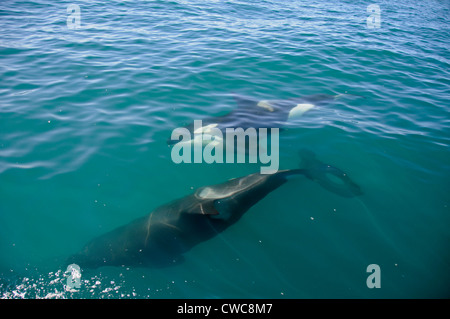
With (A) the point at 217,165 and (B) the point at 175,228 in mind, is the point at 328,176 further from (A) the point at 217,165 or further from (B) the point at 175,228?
(B) the point at 175,228

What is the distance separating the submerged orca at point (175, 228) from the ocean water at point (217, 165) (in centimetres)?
19

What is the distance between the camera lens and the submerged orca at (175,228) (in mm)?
5121

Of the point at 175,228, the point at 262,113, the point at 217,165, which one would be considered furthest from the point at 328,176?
the point at 175,228

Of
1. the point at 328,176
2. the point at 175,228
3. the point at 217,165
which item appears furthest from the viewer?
the point at 217,165

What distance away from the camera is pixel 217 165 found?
23.5ft

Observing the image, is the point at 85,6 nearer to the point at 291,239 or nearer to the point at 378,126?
the point at 378,126

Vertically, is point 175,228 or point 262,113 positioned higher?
point 262,113

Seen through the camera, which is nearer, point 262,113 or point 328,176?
point 328,176

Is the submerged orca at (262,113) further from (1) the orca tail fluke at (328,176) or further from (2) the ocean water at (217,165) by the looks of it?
(1) the orca tail fluke at (328,176)

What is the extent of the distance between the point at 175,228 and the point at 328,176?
373 cm

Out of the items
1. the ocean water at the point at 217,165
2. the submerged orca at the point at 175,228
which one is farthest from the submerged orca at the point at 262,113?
the submerged orca at the point at 175,228
